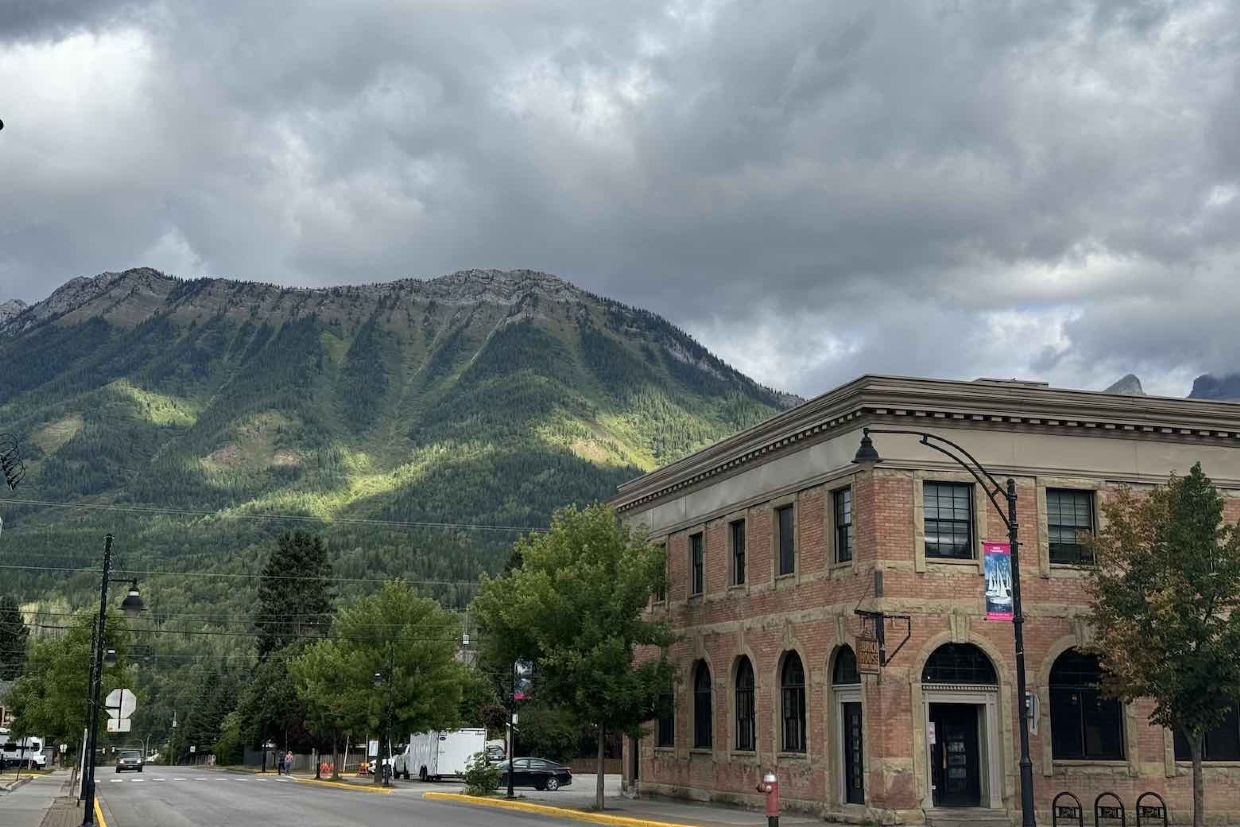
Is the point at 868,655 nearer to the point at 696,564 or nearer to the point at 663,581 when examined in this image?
the point at 663,581

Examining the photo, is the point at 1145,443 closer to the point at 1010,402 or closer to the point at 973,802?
the point at 1010,402

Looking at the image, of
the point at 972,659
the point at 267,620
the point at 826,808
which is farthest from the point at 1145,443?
the point at 267,620

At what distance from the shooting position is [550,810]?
131ft

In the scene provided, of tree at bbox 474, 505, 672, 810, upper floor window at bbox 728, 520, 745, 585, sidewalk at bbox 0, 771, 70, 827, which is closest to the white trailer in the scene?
sidewalk at bbox 0, 771, 70, 827

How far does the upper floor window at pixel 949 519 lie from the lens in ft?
112

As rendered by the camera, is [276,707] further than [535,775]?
Yes

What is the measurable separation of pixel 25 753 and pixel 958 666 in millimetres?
92026

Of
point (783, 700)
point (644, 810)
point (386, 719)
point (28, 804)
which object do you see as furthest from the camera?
point (386, 719)

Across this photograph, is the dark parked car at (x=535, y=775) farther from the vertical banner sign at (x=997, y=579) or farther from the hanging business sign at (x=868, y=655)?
the vertical banner sign at (x=997, y=579)

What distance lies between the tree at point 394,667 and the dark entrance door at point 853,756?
34480 mm

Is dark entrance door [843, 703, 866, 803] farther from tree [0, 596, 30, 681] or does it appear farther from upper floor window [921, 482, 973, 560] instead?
tree [0, 596, 30, 681]

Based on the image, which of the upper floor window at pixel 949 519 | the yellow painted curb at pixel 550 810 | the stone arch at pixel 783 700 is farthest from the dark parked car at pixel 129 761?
the upper floor window at pixel 949 519

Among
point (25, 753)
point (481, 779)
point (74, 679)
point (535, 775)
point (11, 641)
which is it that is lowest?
point (25, 753)

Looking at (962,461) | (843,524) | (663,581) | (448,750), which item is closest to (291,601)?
(448,750)
